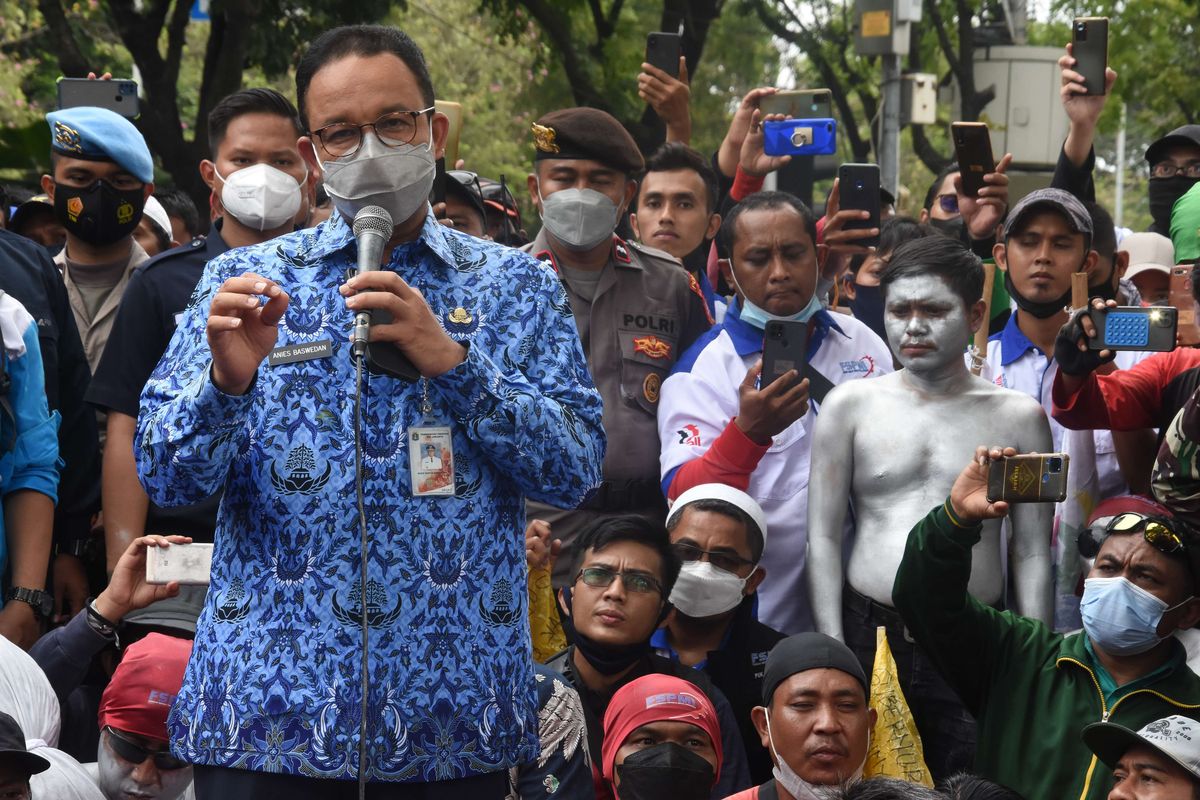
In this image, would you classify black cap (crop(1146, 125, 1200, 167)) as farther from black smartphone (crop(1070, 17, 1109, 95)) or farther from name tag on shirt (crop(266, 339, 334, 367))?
name tag on shirt (crop(266, 339, 334, 367))

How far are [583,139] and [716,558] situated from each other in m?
1.61

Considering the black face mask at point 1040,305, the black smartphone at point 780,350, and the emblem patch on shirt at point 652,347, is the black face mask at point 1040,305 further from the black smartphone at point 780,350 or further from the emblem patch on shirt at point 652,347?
the emblem patch on shirt at point 652,347

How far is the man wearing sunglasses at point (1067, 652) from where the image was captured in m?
5.05

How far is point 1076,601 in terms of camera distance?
19.4 ft

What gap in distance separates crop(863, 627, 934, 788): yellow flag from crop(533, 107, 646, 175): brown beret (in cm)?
209

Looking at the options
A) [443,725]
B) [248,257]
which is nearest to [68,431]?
[248,257]

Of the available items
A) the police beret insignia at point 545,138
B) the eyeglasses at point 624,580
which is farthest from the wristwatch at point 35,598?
the police beret insignia at point 545,138

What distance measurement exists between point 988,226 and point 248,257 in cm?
408

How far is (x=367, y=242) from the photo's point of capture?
10.8 feet

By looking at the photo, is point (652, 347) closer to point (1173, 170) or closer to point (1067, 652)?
point (1067, 652)

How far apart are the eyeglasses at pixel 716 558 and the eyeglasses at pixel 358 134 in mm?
2634

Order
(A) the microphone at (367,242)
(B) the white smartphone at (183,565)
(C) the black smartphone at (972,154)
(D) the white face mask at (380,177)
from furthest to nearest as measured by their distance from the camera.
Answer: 1. (C) the black smartphone at (972,154)
2. (B) the white smartphone at (183,565)
3. (D) the white face mask at (380,177)
4. (A) the microphone at (367,242)

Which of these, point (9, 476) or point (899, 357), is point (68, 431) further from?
point (899, 357)

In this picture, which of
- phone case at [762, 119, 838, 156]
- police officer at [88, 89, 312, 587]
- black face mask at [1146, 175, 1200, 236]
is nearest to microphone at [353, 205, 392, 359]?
police officer at [88, 89, 312, 587]
